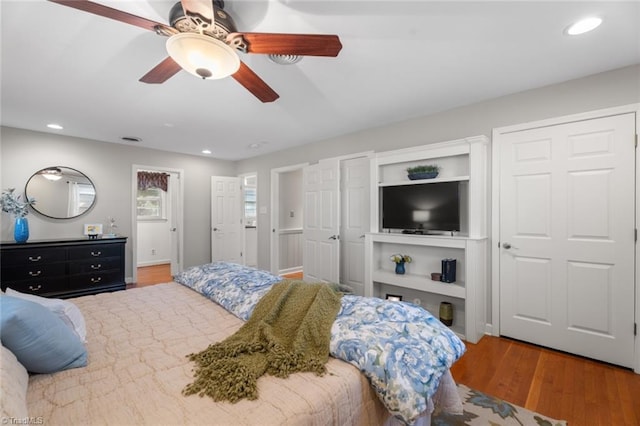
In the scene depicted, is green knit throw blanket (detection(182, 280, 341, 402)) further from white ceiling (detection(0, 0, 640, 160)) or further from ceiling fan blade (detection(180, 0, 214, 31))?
white ceiling (detection(0, 0, 640, 160))

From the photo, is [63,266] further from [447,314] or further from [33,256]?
[447,314]

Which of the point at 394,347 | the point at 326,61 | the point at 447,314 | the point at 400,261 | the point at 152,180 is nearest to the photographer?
the point at 394,347

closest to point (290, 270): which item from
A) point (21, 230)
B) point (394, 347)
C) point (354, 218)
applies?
point (354, 218)

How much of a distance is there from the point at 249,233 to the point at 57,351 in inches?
211

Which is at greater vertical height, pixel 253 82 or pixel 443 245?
pixel 253 82

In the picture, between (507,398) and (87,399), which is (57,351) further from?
(507,398)

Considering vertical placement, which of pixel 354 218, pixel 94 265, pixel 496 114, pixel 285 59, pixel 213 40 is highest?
pixel 285 59

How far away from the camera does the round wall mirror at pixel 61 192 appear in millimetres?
3979

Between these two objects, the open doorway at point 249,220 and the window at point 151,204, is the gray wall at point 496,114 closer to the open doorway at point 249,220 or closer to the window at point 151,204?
the open doorway at point 249,220

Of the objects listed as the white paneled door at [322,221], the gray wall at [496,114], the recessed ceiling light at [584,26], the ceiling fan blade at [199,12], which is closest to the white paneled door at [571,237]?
the gray wall at [496,114]

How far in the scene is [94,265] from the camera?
3969 mm

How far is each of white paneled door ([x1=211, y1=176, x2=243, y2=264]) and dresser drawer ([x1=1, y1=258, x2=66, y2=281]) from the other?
2370 millimetres

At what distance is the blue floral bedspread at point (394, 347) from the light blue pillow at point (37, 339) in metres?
0.78

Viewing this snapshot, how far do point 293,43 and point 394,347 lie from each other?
1555 mm
